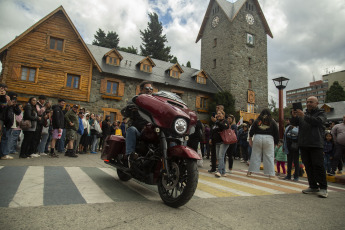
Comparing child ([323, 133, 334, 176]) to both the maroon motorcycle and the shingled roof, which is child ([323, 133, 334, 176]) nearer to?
the maroon motorcycle

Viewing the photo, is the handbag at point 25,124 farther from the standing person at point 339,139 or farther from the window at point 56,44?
the window at point 56,44

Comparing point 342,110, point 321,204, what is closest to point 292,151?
point 321,204

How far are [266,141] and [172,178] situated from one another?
3.83 m

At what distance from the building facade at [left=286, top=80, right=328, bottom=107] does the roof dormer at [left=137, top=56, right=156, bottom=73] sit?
392ft

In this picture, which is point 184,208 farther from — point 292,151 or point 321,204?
point 292,151

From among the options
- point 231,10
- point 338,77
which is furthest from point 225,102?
point 338,77

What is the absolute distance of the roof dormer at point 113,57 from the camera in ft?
74.0

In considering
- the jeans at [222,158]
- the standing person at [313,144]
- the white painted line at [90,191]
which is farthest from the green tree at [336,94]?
the white painted line at [90,191]

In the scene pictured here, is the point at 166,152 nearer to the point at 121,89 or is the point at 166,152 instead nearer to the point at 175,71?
the point at 121,89

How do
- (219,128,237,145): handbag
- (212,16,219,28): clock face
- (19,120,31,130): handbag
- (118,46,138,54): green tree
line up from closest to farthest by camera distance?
(219,128,237,145): handbag < (19,120,31,130): handbag < (212,16,219,28): clock face < (118,46,138,54): green tree

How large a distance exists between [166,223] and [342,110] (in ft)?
118

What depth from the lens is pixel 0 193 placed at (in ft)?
9.10

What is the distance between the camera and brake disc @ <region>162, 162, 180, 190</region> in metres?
2.76

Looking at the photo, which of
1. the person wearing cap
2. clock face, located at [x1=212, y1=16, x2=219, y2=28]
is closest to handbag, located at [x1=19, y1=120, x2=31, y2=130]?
the person wearing cap
